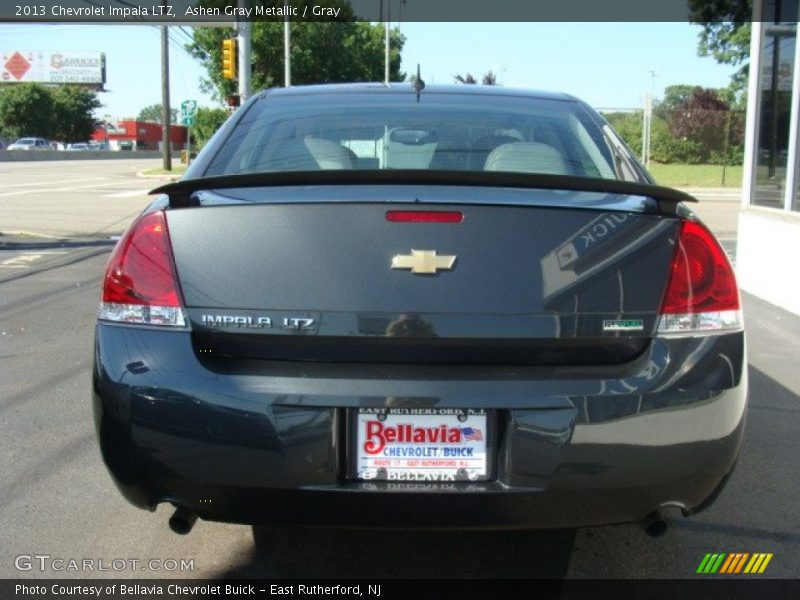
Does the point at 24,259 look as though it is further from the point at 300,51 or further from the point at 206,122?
the point at 300,51

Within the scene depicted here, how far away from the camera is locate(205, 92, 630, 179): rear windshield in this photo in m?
3.16

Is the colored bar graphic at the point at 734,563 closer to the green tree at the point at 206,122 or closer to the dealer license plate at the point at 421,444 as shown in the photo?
the dealer license plate at the point at 421,444

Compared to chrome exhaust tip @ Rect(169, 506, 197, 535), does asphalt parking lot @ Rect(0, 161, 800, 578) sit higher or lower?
lower

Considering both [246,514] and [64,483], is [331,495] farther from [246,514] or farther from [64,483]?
[64,483]

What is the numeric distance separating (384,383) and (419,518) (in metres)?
0.38

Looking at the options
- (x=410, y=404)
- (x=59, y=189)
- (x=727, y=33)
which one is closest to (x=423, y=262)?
(x=410, y=404)

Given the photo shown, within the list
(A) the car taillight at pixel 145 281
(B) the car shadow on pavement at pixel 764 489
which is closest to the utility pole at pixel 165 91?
(B) the car shadow on pavement at pixel 764 489

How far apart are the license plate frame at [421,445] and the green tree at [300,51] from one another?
3625 centimetres

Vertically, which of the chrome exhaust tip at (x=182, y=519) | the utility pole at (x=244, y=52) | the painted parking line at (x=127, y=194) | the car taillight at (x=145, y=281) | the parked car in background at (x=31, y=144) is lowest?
the chrome exhaust tip at (x=182, y=519)

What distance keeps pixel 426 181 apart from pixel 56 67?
11693cm

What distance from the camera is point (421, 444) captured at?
7.64 ft

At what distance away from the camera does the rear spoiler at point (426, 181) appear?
8.14 ft

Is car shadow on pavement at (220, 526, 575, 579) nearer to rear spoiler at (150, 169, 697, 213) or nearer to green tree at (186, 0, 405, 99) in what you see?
rear spoiler at (150, 169, 697, 213)

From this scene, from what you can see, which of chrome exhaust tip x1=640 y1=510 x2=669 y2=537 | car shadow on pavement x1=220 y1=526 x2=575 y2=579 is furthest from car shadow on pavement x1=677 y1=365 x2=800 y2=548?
chrome exhaust tip x1=640 y1=510 x2=669 y2=537
